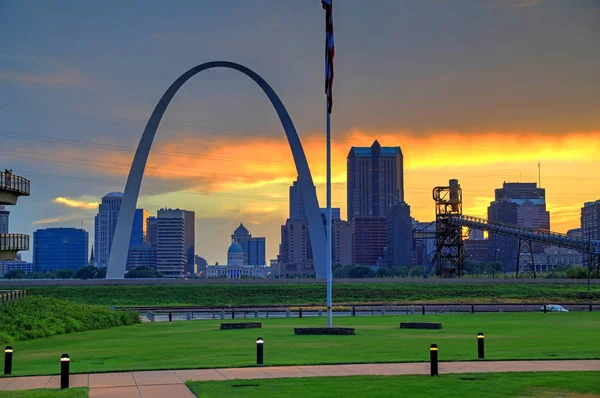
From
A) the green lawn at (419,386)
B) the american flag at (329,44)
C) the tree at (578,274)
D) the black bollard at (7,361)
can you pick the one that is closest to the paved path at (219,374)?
the black bollard at (7,361)

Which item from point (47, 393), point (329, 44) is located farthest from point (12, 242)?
point (47, 393)

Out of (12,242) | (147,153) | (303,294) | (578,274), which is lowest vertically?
(303,294)

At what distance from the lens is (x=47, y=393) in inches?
699

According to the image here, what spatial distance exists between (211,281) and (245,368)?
81311 millimetres

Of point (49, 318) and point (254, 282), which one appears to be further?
point (254, 282)

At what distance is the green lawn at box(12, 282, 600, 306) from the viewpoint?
8731 centimetres

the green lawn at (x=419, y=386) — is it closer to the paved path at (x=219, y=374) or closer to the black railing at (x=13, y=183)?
the paved path at (x=219, y=374)

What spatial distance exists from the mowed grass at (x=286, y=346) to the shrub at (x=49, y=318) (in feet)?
3.33

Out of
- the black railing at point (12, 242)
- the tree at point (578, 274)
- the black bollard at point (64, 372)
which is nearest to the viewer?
the black bollard at point (64, 372)

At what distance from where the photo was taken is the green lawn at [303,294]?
87312 mm

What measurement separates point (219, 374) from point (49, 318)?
2265 centimetres

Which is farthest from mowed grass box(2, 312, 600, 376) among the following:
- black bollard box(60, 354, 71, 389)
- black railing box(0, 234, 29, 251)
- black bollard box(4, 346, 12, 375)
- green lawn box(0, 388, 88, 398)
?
black railing box(0, 234, 29, 251)

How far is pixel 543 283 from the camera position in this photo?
4055 inches

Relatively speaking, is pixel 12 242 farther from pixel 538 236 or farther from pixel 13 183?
pixel 538 236
